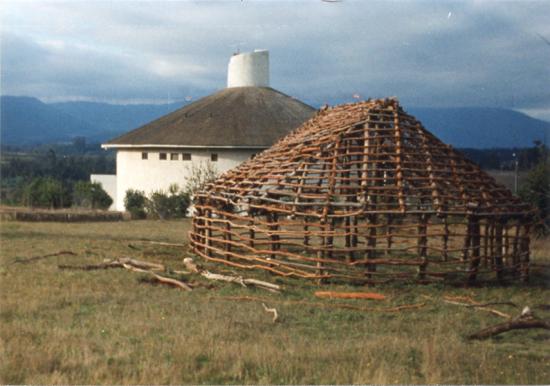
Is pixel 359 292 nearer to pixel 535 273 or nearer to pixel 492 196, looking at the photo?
pixel 492 196

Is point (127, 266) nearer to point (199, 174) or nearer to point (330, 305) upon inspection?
point (330, 305)

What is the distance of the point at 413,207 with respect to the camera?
480 inches

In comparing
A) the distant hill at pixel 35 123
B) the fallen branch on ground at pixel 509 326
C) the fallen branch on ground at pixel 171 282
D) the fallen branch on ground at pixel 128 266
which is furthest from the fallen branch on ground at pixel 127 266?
the distant hill at pixel 35 123

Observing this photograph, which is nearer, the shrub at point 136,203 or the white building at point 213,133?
the shrub at point 136,203

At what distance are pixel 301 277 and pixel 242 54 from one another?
22.2 m

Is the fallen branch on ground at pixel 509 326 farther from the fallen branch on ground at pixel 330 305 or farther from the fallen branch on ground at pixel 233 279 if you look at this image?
the fallen branch on ground at pixel 233 279

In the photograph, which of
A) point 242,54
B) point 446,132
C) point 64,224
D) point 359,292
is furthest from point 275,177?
point 446,132

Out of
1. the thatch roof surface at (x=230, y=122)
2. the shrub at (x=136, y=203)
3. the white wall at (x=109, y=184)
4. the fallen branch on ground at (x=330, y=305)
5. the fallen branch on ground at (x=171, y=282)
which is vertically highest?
the thatch roof surface at (x=230, y=122)

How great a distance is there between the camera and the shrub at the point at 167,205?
1082 inches

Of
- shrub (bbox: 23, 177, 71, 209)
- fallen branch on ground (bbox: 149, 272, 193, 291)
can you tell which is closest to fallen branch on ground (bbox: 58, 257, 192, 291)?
fallen branch on ground (bbox: 149, 272, 193, 291)

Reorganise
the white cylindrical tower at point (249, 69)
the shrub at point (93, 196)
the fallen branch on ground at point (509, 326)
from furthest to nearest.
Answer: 1. the white cylindrical tower at point (249, 69)
2. the shrub at point (93, 196)
3. the fallen branch on ground at point (509, 326)

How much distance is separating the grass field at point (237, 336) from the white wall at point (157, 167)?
15823mm

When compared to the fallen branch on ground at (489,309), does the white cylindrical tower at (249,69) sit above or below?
above

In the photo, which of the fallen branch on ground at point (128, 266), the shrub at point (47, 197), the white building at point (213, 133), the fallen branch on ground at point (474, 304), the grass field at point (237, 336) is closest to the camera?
the grass field at point (237, 336)
